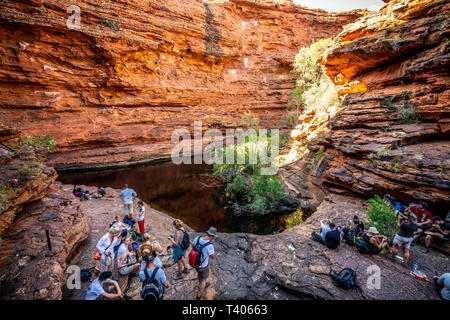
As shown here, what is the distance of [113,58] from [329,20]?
28862mm

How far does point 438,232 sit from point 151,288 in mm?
7868

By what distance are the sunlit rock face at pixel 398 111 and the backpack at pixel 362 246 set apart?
320cm

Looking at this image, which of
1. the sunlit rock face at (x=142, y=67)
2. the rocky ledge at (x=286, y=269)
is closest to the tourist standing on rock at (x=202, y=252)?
the rocky ledge at (x=286, y=269)

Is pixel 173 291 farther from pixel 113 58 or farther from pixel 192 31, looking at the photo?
pixel 192 31

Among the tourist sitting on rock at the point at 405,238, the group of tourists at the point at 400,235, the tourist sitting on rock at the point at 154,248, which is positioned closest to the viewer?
the tourist sitting on rock at the point at 154,248

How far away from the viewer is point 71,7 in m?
14.4

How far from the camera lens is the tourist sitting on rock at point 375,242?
195 inches

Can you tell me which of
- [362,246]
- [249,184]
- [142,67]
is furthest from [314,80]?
[362,246]

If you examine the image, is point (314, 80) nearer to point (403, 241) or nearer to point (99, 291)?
point (403, 241)

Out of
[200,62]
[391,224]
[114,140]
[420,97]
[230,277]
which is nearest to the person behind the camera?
[230,277]

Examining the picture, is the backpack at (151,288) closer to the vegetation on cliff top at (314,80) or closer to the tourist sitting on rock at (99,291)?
the tourist sitting on rock at (99,291)

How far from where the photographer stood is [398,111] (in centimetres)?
847

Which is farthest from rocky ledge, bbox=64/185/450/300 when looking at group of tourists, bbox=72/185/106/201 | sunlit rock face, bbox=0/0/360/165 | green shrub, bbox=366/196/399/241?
sunlit rock face, bbox=0/0/360/165
